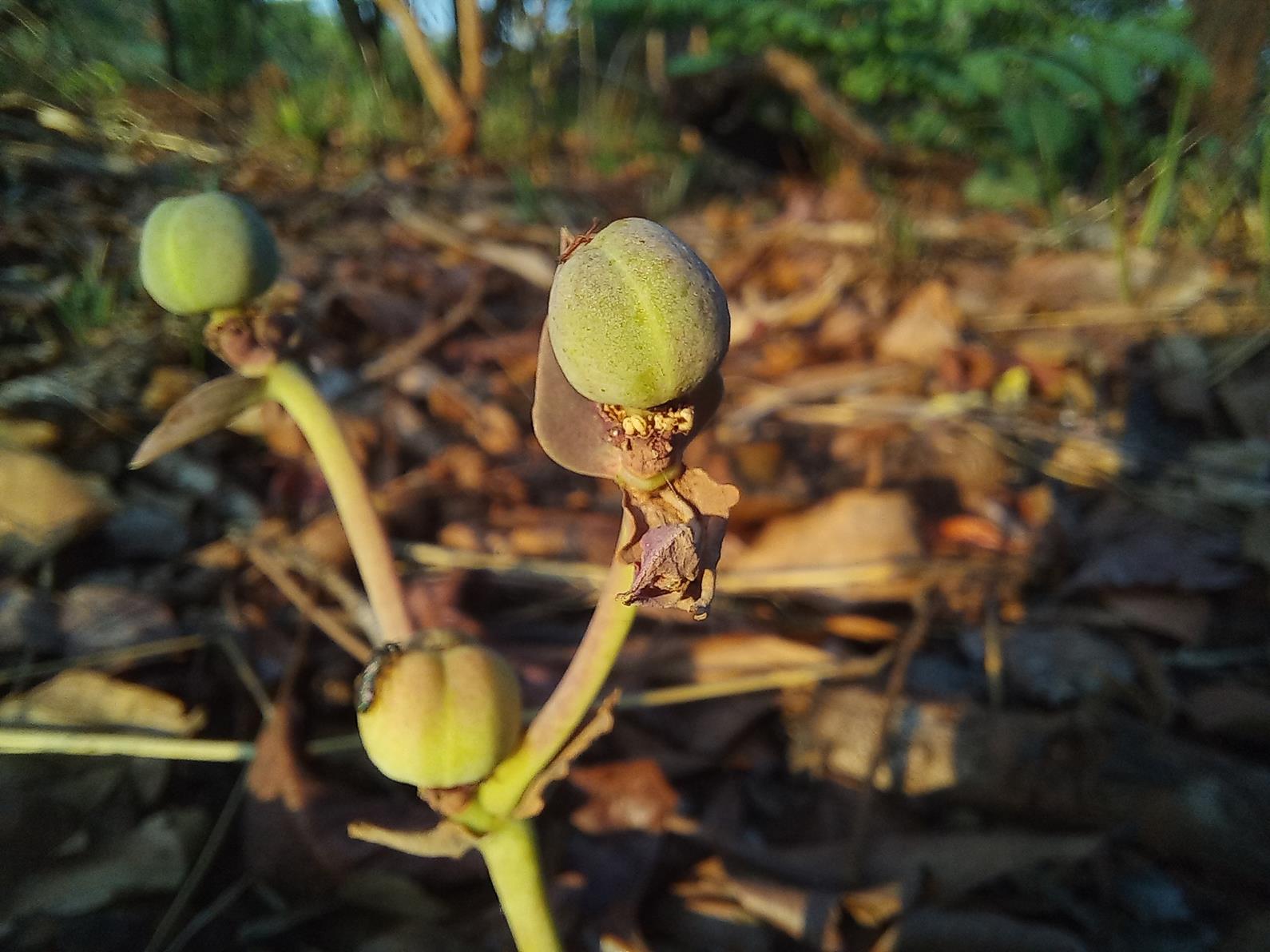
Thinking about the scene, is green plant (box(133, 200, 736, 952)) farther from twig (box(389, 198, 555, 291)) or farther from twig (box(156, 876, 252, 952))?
twig (box(389, 198, 555, 291))

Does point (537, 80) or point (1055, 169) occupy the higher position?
point (537, 80)

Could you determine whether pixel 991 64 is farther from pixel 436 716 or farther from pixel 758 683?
pixel 436 716

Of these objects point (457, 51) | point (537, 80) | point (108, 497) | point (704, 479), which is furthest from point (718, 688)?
point (537, 80)

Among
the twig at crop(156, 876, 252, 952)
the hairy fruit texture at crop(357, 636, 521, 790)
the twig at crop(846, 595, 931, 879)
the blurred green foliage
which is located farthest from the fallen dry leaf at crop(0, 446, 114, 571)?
the blurred green foliage

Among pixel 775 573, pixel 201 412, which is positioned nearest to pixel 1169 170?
pixel 775 573

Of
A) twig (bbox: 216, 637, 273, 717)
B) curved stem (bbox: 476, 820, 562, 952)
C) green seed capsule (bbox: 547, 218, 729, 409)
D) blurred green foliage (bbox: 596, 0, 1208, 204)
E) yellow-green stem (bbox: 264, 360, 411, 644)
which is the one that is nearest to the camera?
green seed capsule (bbox: 547, 218, 729, 409)

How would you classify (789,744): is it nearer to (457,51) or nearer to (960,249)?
(960,249)
